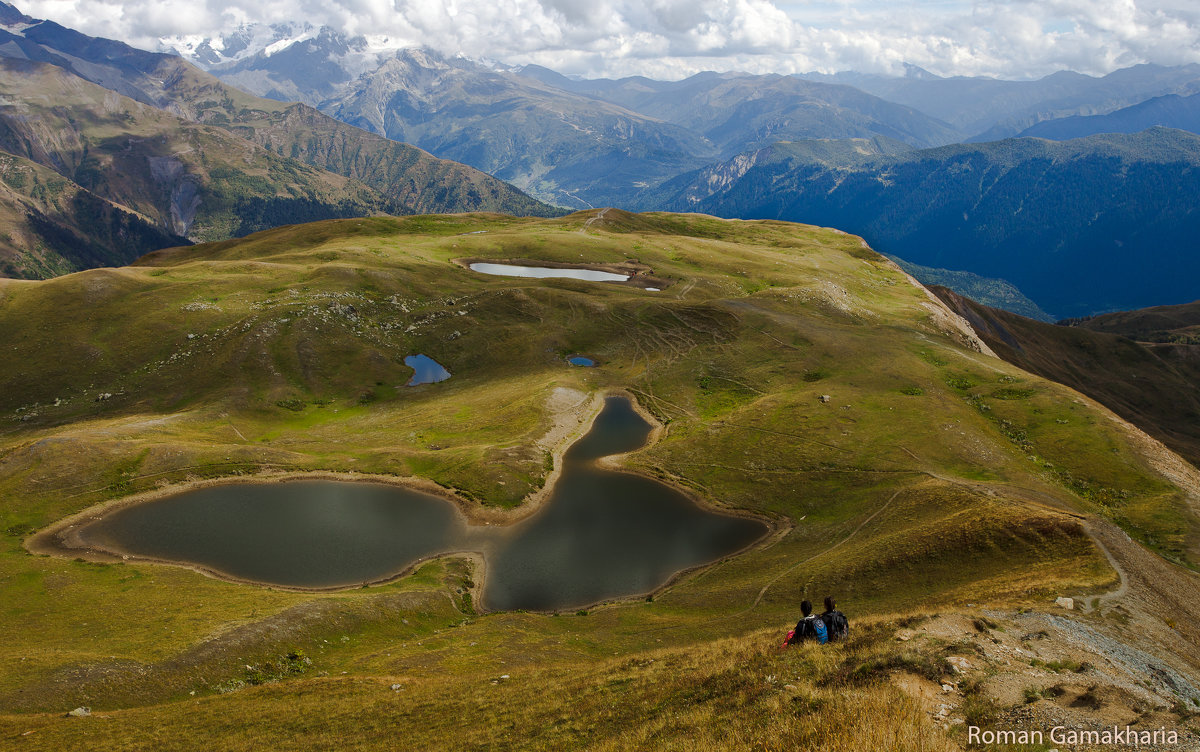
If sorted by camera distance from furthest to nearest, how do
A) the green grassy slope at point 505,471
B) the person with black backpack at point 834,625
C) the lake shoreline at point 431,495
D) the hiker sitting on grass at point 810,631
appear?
the lake shoreline at point 431,495
the green grassy slope at point 505,471
the person with black backpack at point 834,625
the hiker sitting on grass at point 810,631

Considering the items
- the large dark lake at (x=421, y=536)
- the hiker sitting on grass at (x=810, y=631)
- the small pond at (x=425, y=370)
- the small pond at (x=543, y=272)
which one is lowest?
the large dark lake at (x=421, y=536)

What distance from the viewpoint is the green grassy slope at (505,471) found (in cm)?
2895

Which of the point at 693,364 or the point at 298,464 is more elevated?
the point at 693,364

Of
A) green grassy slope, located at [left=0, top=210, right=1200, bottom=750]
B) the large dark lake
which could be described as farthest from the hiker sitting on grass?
the large dark lake

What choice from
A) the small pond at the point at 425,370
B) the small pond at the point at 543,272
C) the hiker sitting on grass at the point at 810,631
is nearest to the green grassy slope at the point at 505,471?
the hiker sitting on grass at the point at 810,631

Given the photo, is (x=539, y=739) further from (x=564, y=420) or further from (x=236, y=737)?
(x=564, y=420)

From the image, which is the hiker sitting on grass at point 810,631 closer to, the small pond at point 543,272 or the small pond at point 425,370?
the small pond at point 425,370

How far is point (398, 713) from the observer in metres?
29.1

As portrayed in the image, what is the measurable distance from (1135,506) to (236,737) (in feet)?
235

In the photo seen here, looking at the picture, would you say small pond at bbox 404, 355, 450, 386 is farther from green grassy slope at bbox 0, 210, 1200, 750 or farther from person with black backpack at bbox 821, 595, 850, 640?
person with black backpack at bbox 821, 595, 850, 640

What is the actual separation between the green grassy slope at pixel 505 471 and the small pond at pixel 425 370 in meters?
2.08

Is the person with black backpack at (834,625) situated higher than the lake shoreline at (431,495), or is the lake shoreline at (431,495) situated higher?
the person with black backpack at (834,625)

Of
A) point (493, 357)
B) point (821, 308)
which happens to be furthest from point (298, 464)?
point (821, 308)

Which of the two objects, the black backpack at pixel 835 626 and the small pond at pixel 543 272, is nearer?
the black backpack at pixel 835 626
